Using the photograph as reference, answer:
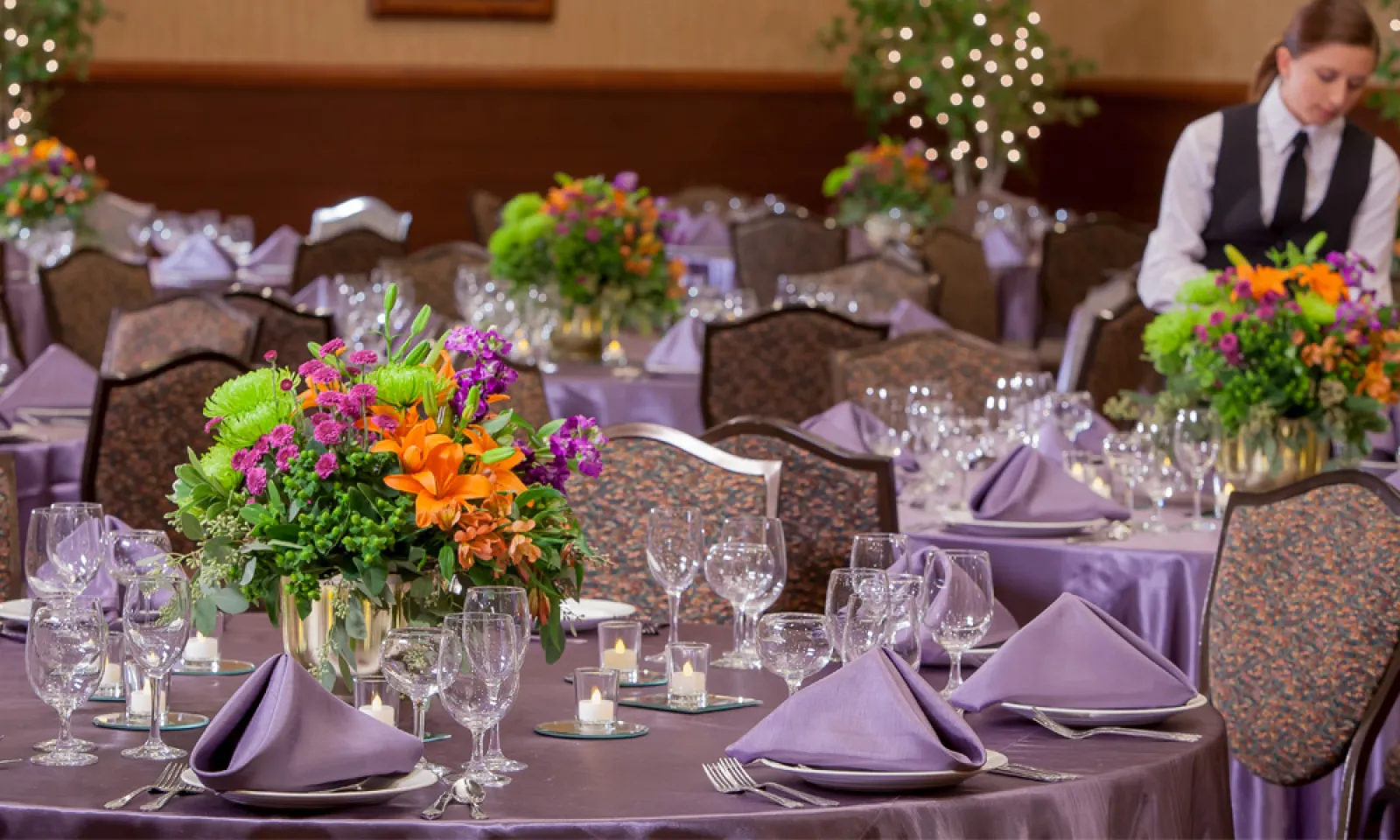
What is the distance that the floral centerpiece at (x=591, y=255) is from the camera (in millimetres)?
6227

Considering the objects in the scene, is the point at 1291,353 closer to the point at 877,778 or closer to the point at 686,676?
the point at 686,676

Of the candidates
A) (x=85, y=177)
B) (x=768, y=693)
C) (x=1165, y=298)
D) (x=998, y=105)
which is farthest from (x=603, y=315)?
(x=998, y=105)

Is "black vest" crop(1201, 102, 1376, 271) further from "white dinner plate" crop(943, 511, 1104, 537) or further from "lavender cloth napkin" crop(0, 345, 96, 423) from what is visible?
"lavender cloth napkin" crop(0, 345, 96, 423)

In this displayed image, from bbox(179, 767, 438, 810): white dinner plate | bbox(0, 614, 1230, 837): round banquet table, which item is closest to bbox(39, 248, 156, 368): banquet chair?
bbox(0, 614, 1230, 837): round banquet table

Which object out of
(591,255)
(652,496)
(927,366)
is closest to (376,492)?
(652,496)

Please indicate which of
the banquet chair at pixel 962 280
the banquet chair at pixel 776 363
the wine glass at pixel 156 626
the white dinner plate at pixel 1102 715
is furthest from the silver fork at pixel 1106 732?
the banquet chair at pixel 962 280

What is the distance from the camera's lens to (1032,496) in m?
3.76

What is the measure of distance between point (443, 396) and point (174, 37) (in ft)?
34.0

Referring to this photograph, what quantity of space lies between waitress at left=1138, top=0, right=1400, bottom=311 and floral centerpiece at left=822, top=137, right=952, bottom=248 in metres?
4.95

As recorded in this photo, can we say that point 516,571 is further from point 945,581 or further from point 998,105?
point 998,105

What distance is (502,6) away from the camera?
1241 cm

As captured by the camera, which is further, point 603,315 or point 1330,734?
point 603,315

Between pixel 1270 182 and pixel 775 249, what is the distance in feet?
15.5

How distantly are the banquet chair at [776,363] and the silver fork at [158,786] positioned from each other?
12.7ft
